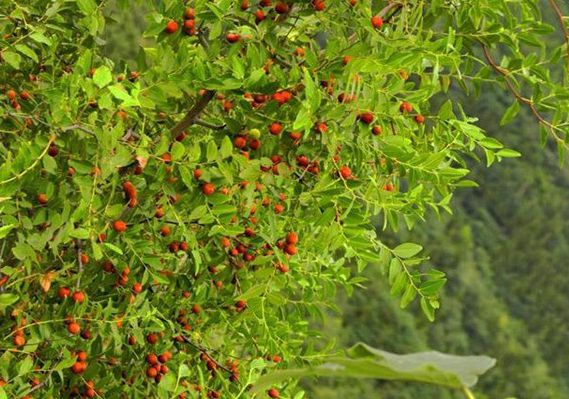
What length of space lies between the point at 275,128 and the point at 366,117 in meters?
0.16

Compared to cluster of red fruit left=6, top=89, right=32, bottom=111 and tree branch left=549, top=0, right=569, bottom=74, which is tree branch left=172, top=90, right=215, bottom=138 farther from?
tree branch left=549, top=0, right=569, bottom=74

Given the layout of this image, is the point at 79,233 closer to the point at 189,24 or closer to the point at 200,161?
the point at 200,161

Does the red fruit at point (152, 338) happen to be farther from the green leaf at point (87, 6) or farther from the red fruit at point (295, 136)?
the green leaf at point (87, 6)

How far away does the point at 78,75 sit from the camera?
156 centimetres

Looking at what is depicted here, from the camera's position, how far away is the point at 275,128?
1.66 m

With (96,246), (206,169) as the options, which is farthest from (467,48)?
(96,246)

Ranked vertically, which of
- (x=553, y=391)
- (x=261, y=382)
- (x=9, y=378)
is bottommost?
(x=553, y=391)

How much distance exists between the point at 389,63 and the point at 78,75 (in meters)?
0.49

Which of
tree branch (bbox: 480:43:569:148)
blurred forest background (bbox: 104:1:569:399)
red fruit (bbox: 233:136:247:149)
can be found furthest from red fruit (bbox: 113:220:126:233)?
blurred forest background (bbox: 104:1:569:399)

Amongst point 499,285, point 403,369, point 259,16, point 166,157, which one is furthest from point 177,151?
point 499,285

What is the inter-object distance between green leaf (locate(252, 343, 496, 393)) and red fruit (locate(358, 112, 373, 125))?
3.53 feet

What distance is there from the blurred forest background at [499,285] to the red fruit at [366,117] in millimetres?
20605

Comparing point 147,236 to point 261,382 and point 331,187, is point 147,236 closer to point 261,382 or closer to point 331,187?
point 331,187

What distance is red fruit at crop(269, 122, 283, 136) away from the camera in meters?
1.66
